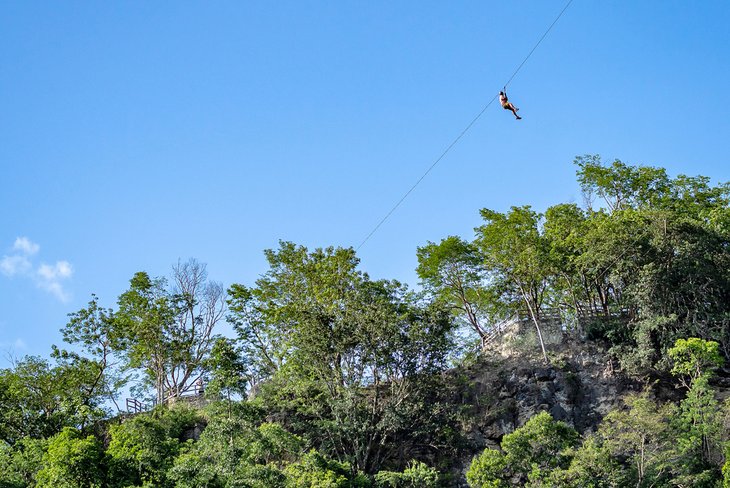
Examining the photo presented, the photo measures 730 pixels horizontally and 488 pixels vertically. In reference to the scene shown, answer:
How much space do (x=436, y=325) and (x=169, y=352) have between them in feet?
36.1

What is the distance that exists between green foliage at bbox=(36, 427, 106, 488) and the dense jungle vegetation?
4 cm

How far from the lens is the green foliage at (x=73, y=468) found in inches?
677

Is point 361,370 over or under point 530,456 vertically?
over

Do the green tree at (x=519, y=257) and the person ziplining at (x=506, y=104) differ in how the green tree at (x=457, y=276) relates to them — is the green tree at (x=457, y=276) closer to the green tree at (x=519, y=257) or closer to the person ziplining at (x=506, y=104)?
the green tree at (x=519, y=257)

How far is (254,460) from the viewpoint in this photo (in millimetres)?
19609

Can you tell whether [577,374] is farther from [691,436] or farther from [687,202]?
[687,202]

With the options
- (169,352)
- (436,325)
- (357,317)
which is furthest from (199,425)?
(436,325)

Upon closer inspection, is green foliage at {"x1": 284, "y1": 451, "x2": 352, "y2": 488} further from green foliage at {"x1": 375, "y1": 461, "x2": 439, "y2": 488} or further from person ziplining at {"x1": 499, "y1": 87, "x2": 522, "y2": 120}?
person ziplining at {"x1": 499, "y1": 87, "x2": 522, "y2": 120}

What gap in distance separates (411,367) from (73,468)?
998 centimetres

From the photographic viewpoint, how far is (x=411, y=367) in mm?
22406

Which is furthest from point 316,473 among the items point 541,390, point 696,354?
point 696,354

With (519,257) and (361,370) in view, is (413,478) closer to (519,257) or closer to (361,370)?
(361,370)

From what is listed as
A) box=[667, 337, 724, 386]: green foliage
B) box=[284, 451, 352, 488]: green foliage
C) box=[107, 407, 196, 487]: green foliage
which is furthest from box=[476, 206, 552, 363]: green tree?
box=[107, 407, 196, 487]: green foliage

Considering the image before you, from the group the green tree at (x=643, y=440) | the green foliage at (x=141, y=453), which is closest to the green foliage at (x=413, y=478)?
the green tree at (x=643, y=440)
